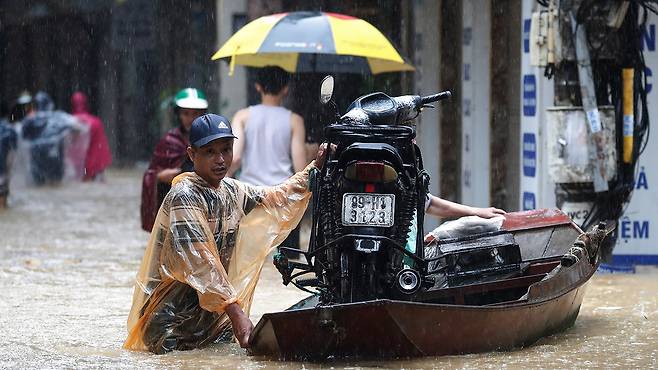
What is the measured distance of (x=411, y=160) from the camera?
6.74 meters

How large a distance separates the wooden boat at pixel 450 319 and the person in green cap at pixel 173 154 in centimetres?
335

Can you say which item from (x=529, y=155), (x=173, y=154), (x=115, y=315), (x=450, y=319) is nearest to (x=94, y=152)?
(x=173, y=154)

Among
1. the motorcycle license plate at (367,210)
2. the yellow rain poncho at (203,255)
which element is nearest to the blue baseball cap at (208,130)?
the yellow rain poncho at (203,255)

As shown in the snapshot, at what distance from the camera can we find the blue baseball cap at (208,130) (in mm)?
6930

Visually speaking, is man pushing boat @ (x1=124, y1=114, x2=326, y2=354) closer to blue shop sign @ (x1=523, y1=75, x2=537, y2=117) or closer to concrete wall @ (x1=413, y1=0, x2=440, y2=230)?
blue shop sign @ (x1=523, y1=75, x2=537, y2=117)

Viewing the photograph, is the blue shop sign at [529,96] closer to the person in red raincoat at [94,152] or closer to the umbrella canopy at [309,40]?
the umbrella canopy at [309,40]

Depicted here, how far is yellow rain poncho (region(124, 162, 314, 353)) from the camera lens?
6.76 meters

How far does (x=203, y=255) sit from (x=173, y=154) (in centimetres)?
419

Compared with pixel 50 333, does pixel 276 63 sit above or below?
above

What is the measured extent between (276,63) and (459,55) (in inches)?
126

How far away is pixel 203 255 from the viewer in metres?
6.75

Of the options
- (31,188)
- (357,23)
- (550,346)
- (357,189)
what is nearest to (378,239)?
(357,189)

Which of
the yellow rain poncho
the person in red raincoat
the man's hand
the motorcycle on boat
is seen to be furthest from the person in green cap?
the person in red raincoat

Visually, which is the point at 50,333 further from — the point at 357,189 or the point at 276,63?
the point at 276,63
